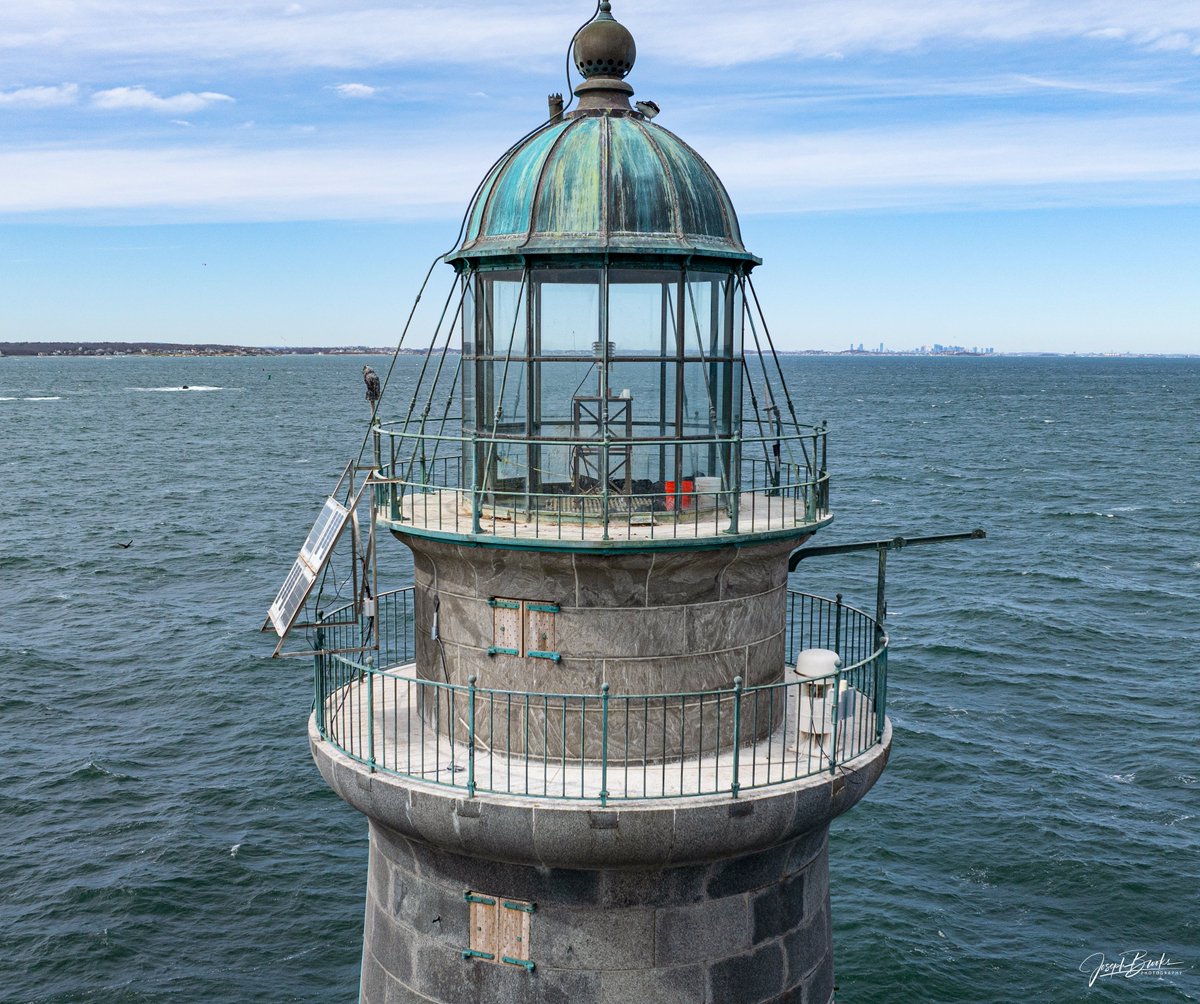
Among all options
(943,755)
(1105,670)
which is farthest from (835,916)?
(1105,670)

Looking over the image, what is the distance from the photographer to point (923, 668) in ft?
128

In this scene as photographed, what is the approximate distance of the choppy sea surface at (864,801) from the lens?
80.2 feet

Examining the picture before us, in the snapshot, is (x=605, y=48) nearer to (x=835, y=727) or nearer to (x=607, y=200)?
(x=607, y=200)

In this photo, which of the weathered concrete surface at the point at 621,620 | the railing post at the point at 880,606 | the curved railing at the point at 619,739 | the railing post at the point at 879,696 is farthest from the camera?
the railing post at the point at 880,606

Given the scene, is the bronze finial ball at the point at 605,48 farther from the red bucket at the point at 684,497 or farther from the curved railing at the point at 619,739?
the curved railing at the point at 619,739

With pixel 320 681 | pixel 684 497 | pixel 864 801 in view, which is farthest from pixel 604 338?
pixel 864 801

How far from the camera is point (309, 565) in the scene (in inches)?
489

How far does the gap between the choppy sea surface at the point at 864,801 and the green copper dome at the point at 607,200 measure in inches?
644

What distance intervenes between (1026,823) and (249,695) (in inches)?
831

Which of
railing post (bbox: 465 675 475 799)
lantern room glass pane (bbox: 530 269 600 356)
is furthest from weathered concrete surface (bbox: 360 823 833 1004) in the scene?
lantern room glass pane (bbox: 530 269 600 356)

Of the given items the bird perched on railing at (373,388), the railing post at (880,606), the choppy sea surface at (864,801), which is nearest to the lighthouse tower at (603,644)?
the railing post at (880,606)

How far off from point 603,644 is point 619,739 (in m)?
0.90

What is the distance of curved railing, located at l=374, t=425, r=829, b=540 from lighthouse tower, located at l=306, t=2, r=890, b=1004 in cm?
3

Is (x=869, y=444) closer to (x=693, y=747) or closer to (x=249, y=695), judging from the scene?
(x=249, y=695)
